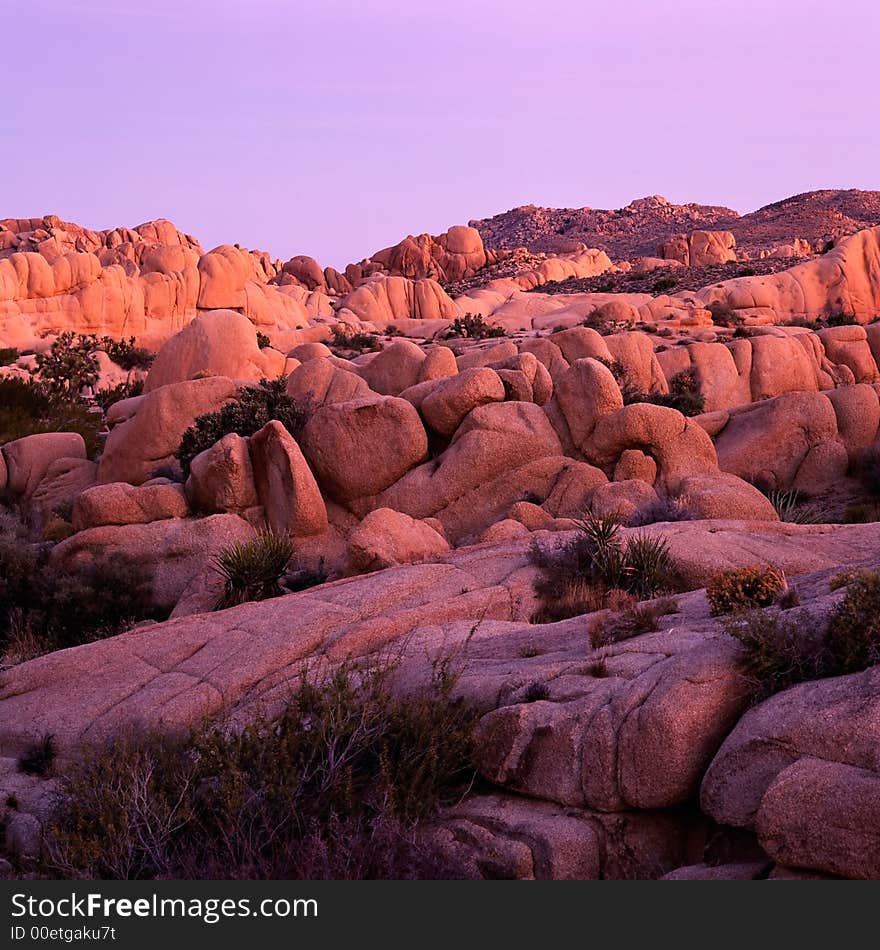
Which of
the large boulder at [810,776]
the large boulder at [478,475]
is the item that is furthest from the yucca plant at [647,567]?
Result: the large boulder at [478,475]

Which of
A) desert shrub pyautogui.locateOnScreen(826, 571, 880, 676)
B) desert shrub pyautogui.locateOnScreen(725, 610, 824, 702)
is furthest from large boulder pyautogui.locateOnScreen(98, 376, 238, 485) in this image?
desert shrub pyautogui.locateOnScreen(826, 571, 880, 676)

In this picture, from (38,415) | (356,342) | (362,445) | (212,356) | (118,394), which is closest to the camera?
(362,445)

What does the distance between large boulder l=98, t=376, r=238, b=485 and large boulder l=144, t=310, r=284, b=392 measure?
7.31m

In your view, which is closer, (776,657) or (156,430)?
(776,657)

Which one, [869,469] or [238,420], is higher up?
[238,420]

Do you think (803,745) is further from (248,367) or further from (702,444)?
(248,367)

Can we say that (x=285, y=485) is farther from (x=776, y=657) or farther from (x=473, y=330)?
(x=473, y=330)

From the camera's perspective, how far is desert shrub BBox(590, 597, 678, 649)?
10.3 meters

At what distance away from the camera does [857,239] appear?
210ft

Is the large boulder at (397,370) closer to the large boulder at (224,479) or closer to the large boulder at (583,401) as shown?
the large boulder at (583,401)

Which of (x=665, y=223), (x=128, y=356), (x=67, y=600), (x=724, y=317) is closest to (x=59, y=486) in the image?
(x=67, y=600)

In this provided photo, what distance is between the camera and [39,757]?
10945 mm

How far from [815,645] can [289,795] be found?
14.8 ft

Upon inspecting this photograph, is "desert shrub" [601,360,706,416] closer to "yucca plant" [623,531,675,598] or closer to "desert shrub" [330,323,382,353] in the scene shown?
"yucca plant" [623,531,675,598]
